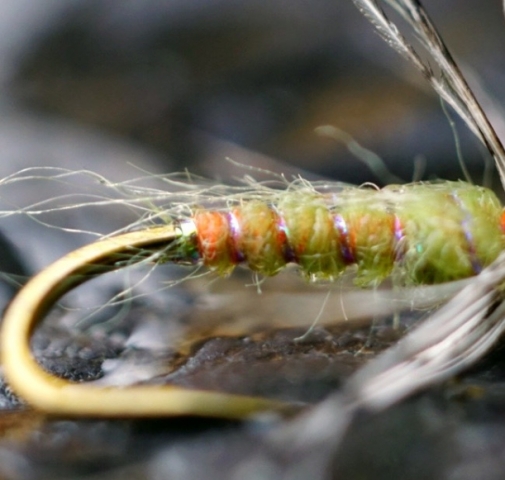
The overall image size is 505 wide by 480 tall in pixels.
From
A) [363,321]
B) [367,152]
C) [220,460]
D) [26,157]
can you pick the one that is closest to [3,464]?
[220,460]

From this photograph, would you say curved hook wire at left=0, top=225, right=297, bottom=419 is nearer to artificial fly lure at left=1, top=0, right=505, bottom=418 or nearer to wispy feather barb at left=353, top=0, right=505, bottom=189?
artificial fly lure at left=1, top=0, right=505, bottom=418

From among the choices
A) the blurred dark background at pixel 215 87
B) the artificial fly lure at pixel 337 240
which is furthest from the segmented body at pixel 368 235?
the blurred dark background at pixel 215 87

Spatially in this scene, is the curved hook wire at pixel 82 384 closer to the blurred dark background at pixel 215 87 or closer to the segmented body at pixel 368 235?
the segmented body at pixel 368 235

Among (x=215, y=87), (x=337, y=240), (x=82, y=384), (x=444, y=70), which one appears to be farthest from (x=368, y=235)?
(x=215, y=87)

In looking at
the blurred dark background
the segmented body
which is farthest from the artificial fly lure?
the blurred dark background

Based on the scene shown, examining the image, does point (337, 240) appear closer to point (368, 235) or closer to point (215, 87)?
point (368, 235)

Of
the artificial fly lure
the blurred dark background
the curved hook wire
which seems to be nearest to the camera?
the curved hook wire
